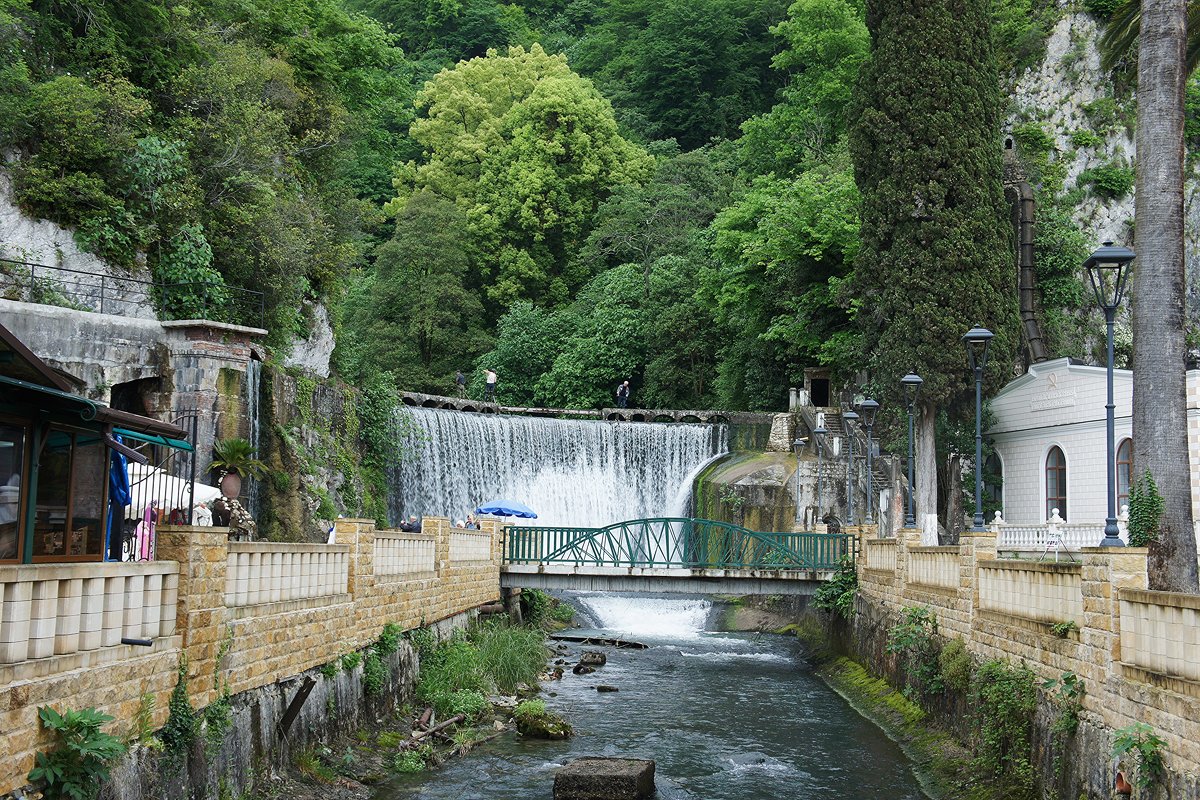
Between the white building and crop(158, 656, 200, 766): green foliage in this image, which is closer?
crop(158, 656, 200, 766): green foliage

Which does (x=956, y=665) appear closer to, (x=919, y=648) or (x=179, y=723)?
(x=919, y=648)

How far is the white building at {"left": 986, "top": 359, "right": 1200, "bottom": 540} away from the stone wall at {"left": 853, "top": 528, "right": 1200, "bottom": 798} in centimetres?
1795

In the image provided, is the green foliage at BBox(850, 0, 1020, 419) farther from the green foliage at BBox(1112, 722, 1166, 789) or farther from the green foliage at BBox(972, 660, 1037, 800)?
the green foliage at BBox(1112, 722, 1166, 789)

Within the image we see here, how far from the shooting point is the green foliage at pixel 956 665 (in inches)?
645

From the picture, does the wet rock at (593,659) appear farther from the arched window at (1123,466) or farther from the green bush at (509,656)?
the arched window at (1123,466)

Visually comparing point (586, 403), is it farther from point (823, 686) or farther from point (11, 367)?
point (11, 367)

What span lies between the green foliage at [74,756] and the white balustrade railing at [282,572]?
332cm

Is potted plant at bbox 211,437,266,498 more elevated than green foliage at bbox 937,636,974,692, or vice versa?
potted plant at bbox 211,437,266,498

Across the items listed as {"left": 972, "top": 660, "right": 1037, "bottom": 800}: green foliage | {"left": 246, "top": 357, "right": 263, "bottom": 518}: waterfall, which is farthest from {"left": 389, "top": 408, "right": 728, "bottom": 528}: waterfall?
{"left": 972, "top": 660, "right": 1037, "bottom": 800}: green foliage

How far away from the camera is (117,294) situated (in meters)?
25.0

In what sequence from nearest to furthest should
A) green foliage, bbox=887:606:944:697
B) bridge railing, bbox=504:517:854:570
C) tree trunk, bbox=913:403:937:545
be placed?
green foliage, bbox=887:606:944:697
bridge railing, bbox=504:517:854:570
tree trunk, bbox=913:403:937:545

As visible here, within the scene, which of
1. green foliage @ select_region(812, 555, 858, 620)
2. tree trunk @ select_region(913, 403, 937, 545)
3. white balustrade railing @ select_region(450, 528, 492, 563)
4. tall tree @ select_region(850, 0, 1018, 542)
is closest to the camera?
white balustrade railing @ select_region(450, 528, 492, 563)

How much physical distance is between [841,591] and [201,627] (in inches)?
770

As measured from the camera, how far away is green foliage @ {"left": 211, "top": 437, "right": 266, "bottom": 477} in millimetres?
23469
